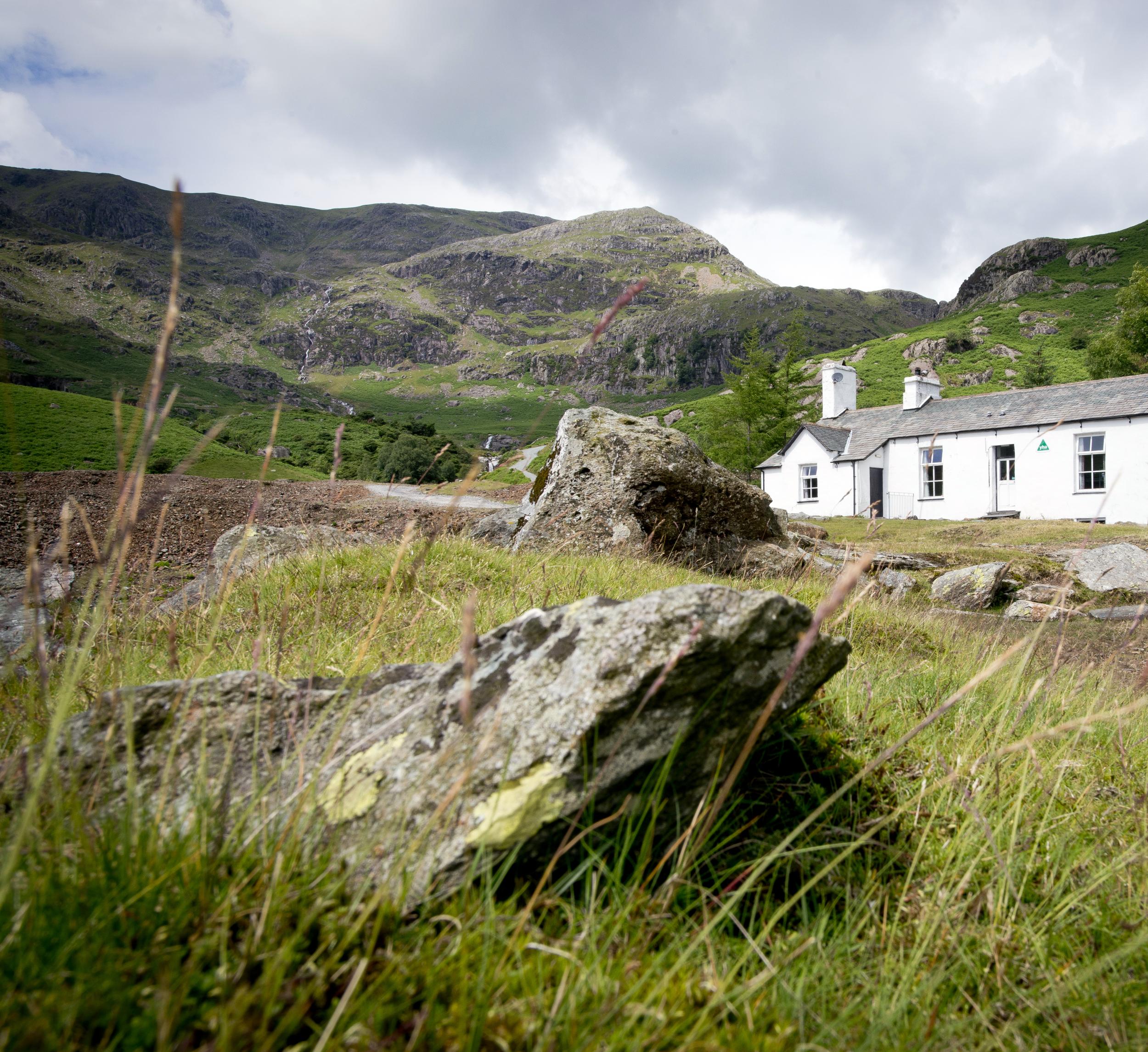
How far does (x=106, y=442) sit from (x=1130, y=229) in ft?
489

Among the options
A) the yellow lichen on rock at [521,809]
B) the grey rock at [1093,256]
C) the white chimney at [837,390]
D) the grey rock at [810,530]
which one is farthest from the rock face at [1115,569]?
the grey rock at [1093,256]

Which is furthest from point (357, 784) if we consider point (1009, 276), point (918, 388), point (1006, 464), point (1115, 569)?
point (1009, 276)

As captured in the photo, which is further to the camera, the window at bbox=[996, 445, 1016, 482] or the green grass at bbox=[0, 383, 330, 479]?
the window at bbox=[996, 445, 1016, 482]

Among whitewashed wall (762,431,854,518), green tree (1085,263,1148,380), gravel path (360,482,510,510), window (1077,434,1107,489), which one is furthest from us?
green tree (1085,263,1148,380)

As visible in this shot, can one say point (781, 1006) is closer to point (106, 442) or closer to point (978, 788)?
point (978, 788)

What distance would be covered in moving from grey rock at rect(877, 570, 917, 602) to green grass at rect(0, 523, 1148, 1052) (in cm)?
1005

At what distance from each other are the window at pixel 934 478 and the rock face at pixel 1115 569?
18.7 meters

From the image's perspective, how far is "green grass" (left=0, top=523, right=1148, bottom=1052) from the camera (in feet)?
4.20

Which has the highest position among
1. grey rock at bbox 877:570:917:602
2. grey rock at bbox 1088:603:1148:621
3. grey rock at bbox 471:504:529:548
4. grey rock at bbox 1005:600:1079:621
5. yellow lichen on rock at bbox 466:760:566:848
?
grey rock at bbox 471:504:529:548

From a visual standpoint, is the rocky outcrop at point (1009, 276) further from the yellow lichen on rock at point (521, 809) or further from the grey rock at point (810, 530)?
the yellow lichen on rock at point (521, 809)

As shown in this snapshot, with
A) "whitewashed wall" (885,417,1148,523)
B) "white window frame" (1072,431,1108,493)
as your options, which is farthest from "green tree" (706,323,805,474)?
"white window frame" (1072,431,1108,493)

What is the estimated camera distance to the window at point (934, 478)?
32.8 m

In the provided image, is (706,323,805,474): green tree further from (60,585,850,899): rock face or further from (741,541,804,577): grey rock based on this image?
(60,585,850,899): rock face

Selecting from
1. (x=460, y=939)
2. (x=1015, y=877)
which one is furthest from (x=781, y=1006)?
(x=1015, y=877)
